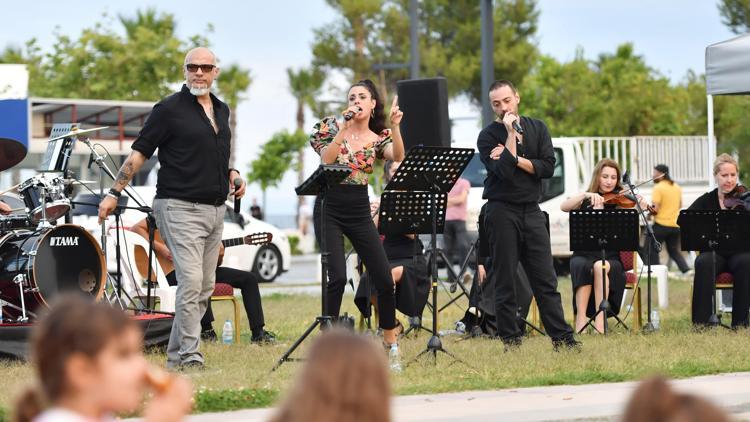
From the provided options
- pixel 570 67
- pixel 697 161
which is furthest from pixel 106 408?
pixel 570 67

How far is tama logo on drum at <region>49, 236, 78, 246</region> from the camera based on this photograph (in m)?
10.4

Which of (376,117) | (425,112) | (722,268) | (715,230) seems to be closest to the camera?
(376,117)

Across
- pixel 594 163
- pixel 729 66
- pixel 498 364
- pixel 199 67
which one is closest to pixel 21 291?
→ pixel 199 67

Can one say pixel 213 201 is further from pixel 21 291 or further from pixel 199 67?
pixel 21 291

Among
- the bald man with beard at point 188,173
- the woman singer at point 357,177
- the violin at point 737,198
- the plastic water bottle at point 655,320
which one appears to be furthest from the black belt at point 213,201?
the violin at point 737,198

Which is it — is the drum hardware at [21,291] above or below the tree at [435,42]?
below

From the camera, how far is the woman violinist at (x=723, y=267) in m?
12.3

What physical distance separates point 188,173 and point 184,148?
17 centimetres

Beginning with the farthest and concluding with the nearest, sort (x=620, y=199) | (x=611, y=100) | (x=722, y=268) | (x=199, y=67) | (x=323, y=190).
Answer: (x=611, y=100)
(x=722, y=268)
(x=620, y=199)
(x=199, y=67)
(x=323, y=190)

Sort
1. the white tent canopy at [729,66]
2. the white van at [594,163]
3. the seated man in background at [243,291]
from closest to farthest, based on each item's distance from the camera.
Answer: the seated man in background at [243,291], the white tent canopy at [729,66], the white van at [594,163]

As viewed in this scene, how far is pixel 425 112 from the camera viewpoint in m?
17.4

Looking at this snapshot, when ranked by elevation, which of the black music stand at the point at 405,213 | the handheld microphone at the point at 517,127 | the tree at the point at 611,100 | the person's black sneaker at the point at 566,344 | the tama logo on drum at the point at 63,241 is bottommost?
the person's black sneaker at the point at 566,344

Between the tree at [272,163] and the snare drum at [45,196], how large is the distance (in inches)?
1665

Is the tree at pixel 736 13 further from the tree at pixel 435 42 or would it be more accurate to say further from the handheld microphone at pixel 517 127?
the handheld microphone at pixel 517 127
